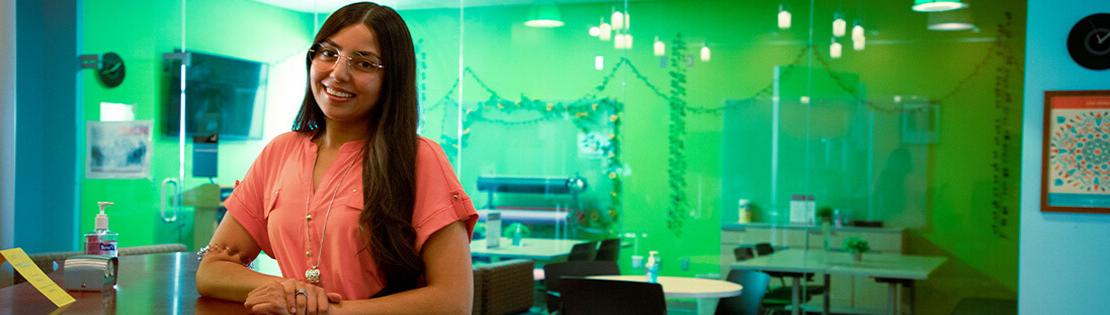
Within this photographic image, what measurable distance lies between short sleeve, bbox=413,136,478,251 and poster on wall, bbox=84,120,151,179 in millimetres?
6636

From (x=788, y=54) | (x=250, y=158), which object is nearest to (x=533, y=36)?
(x=788, y=54)

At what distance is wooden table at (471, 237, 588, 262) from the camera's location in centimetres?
722

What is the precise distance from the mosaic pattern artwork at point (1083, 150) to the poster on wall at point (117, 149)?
18.9ft

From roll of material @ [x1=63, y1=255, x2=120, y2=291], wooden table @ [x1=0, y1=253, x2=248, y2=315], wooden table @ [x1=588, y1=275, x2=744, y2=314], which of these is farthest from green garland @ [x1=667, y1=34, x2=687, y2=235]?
roll of material @ [x1=63, y1=255, x2=120, y2=291]

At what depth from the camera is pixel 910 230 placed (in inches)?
255

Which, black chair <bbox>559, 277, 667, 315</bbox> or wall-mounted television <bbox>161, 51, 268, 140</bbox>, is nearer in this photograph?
black chair <bbox>559, 277, 667, 315</bbox>

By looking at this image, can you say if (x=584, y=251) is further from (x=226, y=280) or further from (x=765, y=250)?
(x=226, y=280)

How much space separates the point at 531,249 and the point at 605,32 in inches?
57.9

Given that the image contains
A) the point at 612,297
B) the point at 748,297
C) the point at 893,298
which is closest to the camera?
the point at 612,297

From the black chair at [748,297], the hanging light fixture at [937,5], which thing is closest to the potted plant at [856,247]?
the black chair at [748,297]

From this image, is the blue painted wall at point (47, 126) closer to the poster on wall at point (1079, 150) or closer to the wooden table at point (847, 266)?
Answer: the wooden table at point (847, 266)

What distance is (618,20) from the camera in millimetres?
7160

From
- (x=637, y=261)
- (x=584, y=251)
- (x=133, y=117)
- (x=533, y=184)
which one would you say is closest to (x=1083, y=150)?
(x=637, y=261)

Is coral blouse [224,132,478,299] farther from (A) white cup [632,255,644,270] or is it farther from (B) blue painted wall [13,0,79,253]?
(B) blue painted wall [13,0,79,253]
